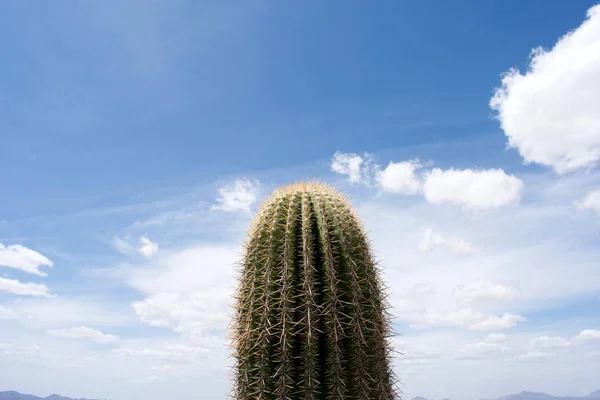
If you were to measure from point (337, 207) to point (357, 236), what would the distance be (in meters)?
0.69

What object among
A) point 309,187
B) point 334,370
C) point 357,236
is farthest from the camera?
point 309,187

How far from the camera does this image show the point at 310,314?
752 centimetres

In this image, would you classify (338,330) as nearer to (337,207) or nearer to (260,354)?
(260,354)

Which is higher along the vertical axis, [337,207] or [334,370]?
[337,207]

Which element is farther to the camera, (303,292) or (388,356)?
(388,356)

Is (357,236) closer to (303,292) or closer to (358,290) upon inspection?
(358,290)

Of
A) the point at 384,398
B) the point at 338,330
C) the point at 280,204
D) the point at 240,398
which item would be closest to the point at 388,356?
the point at 384,398

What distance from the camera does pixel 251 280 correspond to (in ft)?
26.7

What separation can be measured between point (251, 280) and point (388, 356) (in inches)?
117

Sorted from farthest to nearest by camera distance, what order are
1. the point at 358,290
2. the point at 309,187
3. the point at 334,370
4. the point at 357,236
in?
the point at 309,187, the point at 357,236, the point at 358,290, the point at 334,370

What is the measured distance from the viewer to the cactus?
7.46 m

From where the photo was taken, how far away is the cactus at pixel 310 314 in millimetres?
7461

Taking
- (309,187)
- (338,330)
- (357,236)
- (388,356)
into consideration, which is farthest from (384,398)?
(309,187)

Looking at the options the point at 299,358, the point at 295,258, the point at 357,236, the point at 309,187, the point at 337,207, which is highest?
the point at 309,187
